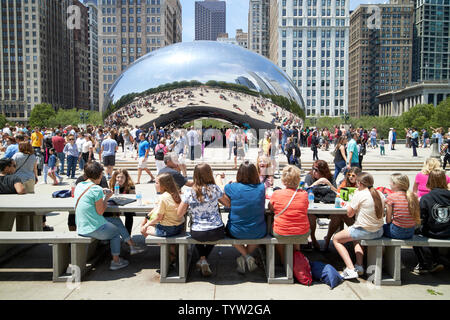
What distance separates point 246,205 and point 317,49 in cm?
11441

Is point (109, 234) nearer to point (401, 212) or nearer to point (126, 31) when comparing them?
point (401, 212)

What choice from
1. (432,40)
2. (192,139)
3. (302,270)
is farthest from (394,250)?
(432,40)

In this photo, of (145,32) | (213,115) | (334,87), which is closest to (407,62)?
(334,87)

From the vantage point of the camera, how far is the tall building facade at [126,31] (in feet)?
340

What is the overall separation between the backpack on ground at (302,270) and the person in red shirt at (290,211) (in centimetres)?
27

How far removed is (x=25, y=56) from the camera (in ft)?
349

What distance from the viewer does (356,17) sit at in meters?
148

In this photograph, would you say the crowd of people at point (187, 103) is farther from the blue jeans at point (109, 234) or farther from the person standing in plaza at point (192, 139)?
the blue jeans at point (109, 234)

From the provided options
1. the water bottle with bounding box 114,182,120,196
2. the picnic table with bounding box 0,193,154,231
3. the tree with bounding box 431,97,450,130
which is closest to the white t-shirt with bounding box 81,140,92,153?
the picnic table with bounding box 0,193,154,231

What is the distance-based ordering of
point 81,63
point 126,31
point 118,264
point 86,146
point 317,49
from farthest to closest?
point 81,63 → point 317,49 → point 126,31 → point 86,146 → point 118,264

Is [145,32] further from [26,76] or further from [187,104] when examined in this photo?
[187,104]

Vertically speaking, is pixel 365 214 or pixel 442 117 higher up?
pixel 442 117

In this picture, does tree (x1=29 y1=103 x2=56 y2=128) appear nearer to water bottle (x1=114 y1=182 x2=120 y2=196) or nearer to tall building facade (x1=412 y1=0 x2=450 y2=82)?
water bottle (x1=114 y1=182 x2=120 y2=196)
